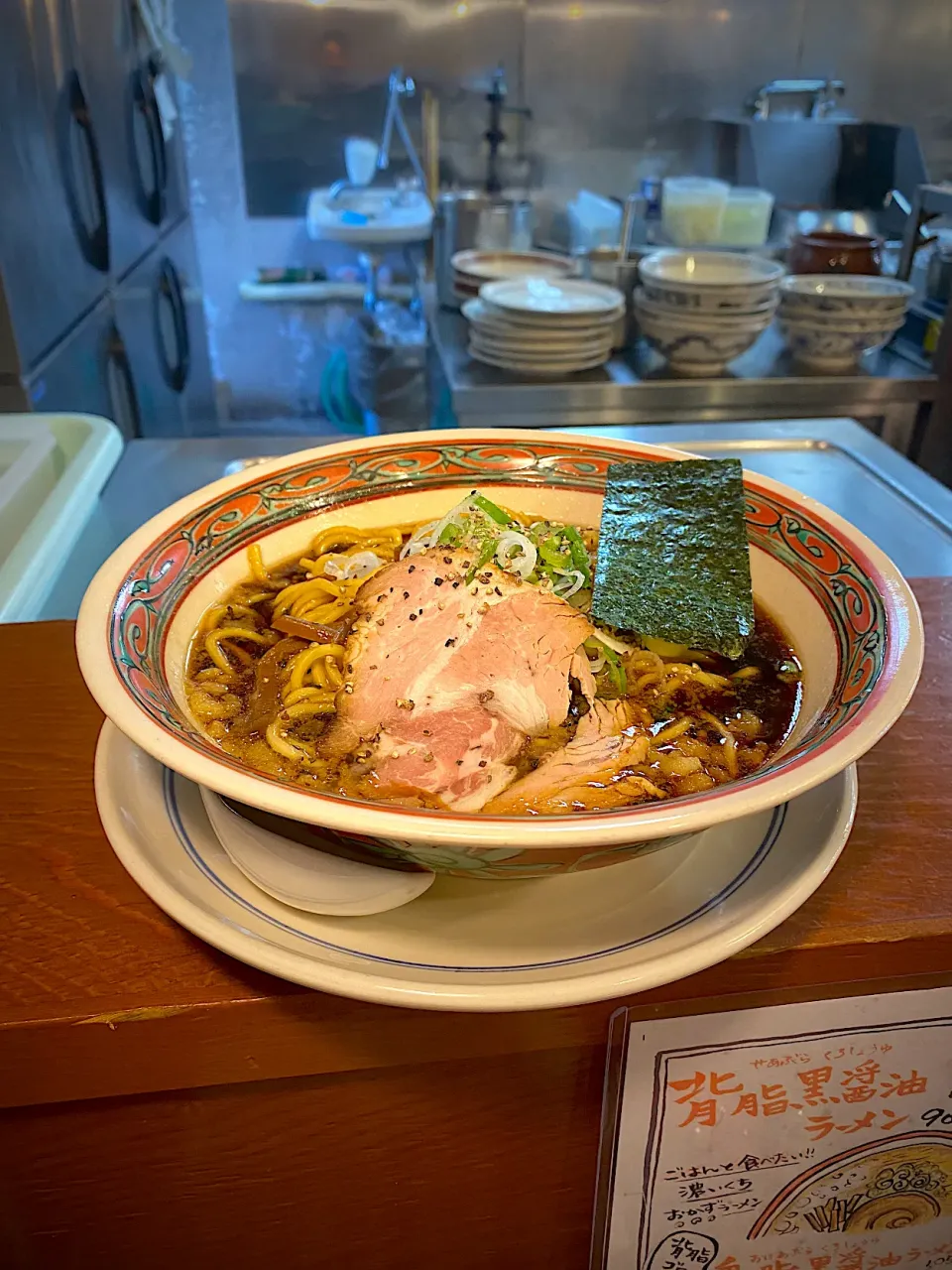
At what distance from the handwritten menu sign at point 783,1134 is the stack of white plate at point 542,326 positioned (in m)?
2.48

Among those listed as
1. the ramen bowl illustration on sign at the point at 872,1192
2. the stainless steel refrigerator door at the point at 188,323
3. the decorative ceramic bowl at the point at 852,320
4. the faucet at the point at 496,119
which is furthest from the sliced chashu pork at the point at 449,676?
the faucet at the point at 496,119

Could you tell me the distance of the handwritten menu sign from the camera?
2.57ft

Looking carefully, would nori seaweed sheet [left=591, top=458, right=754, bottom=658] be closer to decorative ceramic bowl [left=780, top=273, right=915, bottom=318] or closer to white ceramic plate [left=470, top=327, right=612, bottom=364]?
white ceramic plate [left=470, top=327, right=612, bottom=364]

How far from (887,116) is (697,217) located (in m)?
2.11

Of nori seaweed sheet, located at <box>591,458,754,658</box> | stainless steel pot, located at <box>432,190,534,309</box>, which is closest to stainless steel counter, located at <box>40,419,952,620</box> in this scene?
nori seaweed sheet, located at <box>591,458,754,658</box>

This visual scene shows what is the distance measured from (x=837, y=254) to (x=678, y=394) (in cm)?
95

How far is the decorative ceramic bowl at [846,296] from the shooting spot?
9.94 feet

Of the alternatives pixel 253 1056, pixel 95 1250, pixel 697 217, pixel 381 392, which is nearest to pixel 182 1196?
pixel 95 1250

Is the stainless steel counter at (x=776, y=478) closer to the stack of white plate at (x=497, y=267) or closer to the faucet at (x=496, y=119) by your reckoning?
the stack of white plate at (x=497, y=267)

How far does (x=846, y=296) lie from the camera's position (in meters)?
3.03

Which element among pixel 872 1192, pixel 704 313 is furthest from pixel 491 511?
pixel 704 313

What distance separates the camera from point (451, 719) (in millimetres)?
836

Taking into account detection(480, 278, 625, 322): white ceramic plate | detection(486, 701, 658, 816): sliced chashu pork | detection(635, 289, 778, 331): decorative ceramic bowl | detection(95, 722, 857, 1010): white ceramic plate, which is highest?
detection(486, 701, 658, 816): sliced chashu pork

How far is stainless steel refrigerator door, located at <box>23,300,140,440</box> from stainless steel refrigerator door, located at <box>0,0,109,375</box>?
2.1 inches
